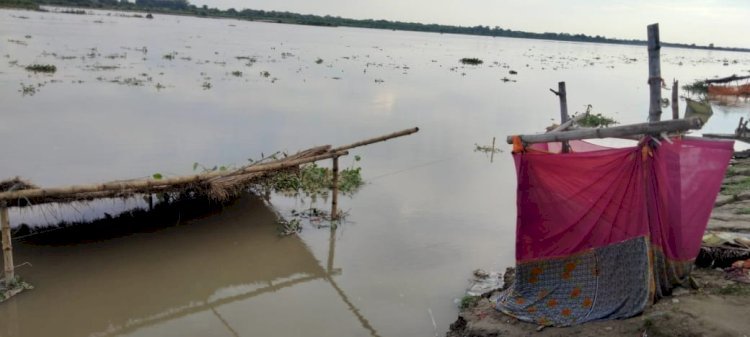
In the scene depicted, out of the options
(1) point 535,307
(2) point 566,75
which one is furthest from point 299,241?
(2) point 566,75

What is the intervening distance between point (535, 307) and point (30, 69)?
22.4 metres

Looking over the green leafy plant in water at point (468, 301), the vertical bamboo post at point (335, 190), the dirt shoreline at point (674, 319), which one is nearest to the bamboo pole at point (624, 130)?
the dirt shoreline at point (674, 319)

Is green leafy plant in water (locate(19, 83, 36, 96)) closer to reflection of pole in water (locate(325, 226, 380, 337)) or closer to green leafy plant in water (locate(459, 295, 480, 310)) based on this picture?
reflection of pole in water (locate(325, 226, 380, 337))

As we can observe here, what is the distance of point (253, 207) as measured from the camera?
31.3 feet

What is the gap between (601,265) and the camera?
17.1ft

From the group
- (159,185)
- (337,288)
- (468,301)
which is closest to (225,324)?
(337,288)

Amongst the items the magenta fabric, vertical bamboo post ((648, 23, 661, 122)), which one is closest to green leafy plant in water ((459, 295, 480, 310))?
the magenta fabric

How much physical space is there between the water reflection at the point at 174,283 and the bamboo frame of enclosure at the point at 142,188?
0.62m

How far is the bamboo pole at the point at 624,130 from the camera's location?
173 inches

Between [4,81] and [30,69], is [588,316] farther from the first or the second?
[30,69]

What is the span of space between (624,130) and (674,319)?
66.5 inches

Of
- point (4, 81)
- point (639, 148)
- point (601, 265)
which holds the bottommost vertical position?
point (601, 265)

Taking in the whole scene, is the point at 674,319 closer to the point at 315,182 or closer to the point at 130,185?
the point at 130,185

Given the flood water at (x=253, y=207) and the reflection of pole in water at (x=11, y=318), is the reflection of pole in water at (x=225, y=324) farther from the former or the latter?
the reflection of pole in water at (x=11, y=318)
